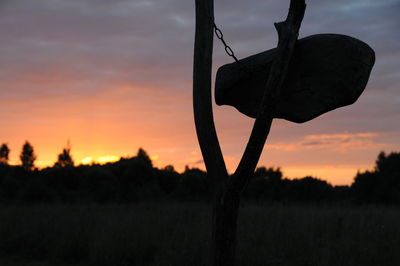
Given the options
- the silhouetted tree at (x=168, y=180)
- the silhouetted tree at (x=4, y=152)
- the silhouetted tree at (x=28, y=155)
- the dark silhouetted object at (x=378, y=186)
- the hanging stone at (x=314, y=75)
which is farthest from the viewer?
the silhouetted tree at (x=4, y=152)

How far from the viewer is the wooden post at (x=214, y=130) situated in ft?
8.98

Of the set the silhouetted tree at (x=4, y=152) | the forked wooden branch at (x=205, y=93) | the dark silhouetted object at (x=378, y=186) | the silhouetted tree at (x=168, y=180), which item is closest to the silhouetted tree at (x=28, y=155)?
the silhouetted tree at (x=4, y=152)

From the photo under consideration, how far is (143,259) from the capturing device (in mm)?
7324

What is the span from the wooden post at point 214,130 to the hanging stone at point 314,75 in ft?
0.45

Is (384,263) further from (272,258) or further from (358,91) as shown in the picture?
(358,91)

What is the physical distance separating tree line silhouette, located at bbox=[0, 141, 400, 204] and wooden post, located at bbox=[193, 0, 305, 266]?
1300 centimetres

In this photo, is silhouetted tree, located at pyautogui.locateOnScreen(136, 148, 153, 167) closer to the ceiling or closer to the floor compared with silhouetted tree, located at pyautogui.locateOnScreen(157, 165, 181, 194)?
closer to the ceiling

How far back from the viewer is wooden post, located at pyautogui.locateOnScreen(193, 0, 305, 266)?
274 centimetres

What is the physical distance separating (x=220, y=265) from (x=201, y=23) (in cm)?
170

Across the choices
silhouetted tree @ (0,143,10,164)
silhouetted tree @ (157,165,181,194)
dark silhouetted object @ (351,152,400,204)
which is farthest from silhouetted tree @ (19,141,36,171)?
dark silhouetted object @ (351,152,400,204)

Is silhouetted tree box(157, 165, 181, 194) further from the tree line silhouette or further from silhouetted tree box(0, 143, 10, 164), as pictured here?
silhouetted tree box(0, 143, 10, 164)

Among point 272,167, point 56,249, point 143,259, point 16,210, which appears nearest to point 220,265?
point 143,259

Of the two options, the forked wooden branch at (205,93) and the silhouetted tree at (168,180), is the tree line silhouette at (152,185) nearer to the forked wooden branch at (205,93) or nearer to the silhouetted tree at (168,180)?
the silhouetted tree at (168,180)

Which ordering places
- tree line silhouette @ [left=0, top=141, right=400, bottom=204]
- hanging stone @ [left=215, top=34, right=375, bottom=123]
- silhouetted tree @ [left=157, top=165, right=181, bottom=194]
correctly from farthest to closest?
silhouetted tree @ [left=157, top=165, right=181, bottom=194] → tree line silhouette @ [left=0, top=141, right=400, bottom=204] → hanging stone @ [left=215, top=34, right=375, bottom=123]
